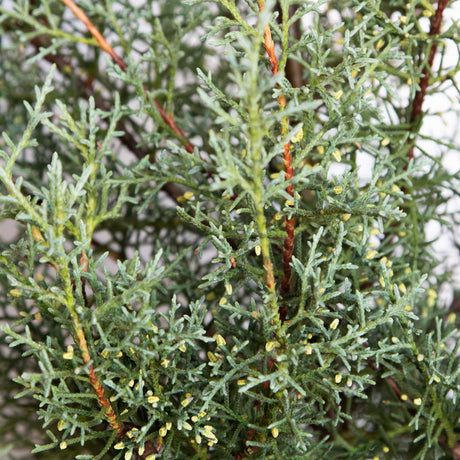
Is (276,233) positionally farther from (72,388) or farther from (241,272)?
(72,388)

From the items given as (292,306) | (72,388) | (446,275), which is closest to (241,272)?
(292,306)

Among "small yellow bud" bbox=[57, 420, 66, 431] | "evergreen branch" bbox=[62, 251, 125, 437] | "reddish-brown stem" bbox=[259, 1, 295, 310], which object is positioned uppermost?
"reddish-brown stem" bbox=[259, 1, 295, 310]

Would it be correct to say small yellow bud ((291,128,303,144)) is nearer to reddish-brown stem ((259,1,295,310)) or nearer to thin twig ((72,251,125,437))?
reddish-brown stem ((259,1,295,310))

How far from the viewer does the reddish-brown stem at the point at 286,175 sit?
33 cm

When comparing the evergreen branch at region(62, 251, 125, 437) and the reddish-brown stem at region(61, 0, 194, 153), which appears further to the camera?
the reddish-brown stem at region(61, 0, 194, 153)

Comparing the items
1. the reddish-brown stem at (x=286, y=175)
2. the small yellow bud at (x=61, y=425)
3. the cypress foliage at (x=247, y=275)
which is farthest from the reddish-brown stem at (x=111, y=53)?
the small yellow bud at (x=61, y=425)

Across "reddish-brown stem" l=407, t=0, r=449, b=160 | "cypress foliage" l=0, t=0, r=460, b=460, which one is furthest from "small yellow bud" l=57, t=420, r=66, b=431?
"reddish-brown stem" l=407, t=0, r=449, b=160

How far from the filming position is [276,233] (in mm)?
343

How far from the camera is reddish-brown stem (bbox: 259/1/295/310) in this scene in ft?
1.07

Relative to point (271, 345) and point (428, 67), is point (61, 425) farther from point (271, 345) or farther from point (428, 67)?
point (428, 67)

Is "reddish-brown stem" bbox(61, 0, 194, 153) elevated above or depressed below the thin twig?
above

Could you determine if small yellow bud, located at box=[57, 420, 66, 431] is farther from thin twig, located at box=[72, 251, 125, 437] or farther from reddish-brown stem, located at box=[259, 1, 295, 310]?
reddish-brown stem, located at box=[259, 1, 295, 310]

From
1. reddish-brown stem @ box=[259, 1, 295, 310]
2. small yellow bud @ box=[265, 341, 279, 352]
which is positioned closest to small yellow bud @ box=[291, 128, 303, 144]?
reddish-brown stem @ box=[259, 1, 295, 310]

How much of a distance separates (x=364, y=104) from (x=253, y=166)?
11 centimetres
